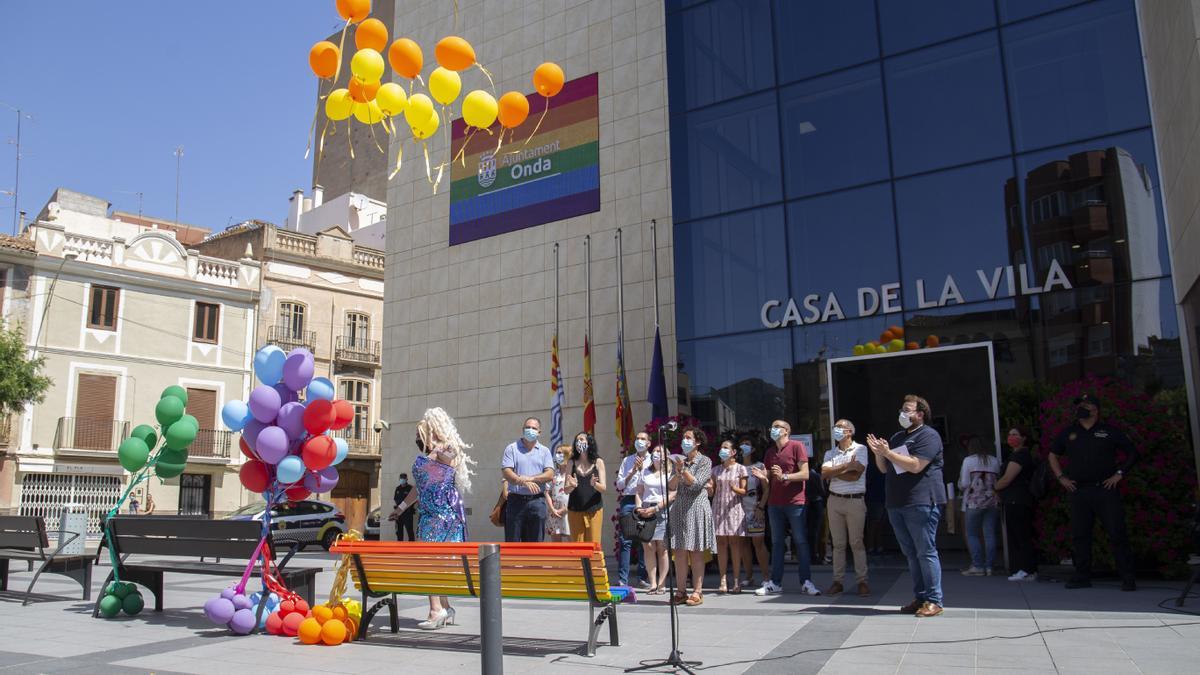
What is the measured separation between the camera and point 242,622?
766 cm

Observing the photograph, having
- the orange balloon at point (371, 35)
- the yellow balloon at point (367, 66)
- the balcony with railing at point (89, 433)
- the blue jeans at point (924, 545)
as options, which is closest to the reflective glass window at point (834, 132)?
the blue jeans at point (924, 545)

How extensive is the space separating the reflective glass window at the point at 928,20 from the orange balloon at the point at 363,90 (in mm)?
9654

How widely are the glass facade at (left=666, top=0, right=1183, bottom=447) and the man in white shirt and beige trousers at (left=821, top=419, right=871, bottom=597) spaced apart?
15.5ft

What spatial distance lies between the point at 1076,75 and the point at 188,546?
1368 centimetres

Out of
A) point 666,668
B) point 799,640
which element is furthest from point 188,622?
point 799,640

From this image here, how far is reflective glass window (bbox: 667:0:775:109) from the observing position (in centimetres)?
1692

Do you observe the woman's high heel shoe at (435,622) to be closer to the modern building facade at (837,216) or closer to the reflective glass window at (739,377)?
the modern building facade at (837,216)

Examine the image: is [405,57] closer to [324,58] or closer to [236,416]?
[324,58]

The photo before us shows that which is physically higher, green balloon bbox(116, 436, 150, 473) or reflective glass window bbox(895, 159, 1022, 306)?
reflective glass window bbox(895, 159, 1022, 306)

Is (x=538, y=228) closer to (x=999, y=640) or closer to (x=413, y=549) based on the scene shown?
(x=413, y=549)

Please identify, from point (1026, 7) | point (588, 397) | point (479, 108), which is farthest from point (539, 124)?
point (479, 108)

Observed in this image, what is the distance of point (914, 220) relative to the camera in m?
14.7

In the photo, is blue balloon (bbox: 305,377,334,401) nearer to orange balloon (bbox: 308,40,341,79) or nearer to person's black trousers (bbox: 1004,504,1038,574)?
orange balloon (bbox: 308,40,341,79)

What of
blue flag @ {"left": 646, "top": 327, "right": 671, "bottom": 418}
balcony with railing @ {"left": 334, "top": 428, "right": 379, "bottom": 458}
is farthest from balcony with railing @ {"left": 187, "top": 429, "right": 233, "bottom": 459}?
blue flag @ {"left": 646, "top": 327, "right": 671, "bottom": 418}
